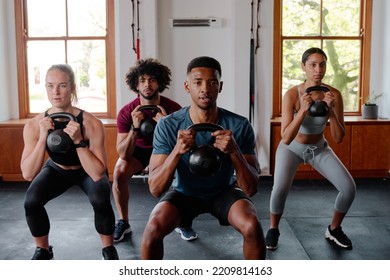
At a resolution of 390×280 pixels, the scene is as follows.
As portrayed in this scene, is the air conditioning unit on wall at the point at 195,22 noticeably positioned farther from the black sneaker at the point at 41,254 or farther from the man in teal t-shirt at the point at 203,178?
the black sneaker at the point at 41,254

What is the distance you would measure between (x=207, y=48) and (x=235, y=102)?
0.71 m

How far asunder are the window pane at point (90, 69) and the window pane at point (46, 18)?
0.77 ft

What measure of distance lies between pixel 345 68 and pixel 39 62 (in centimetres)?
359

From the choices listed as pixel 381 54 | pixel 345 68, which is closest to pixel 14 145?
pixel 345 68

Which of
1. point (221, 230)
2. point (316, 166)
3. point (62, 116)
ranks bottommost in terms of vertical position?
point (221, 230)

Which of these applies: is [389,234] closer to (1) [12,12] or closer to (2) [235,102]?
(2) [235,102]

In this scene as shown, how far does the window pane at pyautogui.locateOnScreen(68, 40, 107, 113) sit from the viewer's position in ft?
17.5

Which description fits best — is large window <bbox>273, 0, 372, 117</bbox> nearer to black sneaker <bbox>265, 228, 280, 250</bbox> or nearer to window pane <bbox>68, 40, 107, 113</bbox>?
window pane <bbox>68, 40, 107, 113</bbox>

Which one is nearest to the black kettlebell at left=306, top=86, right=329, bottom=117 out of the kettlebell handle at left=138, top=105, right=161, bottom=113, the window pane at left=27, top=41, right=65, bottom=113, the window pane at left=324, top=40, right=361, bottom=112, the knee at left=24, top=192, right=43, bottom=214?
the kettlebell handle at left=138, top=105, right=161, bottom=113

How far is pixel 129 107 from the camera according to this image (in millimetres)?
3361

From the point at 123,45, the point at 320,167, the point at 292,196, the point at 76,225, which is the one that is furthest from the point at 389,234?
the point at 123,45

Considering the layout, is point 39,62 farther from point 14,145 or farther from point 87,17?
point 14,145

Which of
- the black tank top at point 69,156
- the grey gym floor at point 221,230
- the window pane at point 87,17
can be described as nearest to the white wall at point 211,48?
the window pane at point 87,17

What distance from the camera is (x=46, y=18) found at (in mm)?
5301
